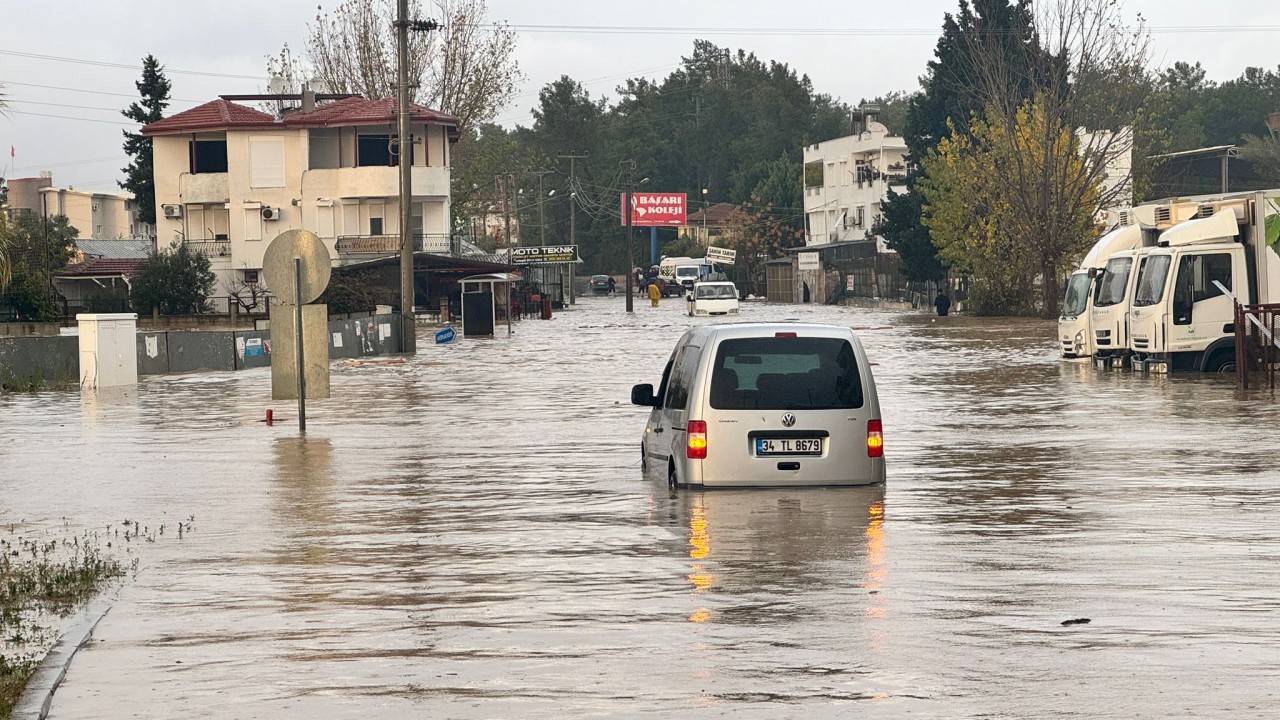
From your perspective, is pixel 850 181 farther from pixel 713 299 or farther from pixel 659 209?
pixel 713 299

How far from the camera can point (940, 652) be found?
28.5ft

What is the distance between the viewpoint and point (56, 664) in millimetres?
8609

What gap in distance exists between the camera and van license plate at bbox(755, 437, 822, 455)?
1534 cm

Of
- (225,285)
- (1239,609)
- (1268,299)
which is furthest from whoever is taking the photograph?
(225,285)

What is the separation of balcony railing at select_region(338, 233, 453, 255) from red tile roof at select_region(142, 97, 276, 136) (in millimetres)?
6869

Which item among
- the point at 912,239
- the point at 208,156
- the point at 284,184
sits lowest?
the point at 912,239

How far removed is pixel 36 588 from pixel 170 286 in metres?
73.6

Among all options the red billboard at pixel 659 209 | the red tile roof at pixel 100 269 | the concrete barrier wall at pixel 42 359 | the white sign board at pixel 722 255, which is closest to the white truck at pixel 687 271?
the white sign board at pixel 722 255

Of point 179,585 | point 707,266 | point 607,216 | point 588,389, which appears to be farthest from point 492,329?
point 607,216

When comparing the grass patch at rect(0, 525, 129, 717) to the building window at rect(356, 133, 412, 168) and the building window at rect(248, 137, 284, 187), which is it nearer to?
the building window at rect(356, 133, 412, 168)

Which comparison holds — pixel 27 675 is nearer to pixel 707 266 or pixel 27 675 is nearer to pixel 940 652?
pixel 940 652

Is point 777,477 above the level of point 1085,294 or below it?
below

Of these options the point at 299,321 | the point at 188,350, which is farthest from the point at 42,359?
the point at 299,321

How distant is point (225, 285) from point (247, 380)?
175 feet
